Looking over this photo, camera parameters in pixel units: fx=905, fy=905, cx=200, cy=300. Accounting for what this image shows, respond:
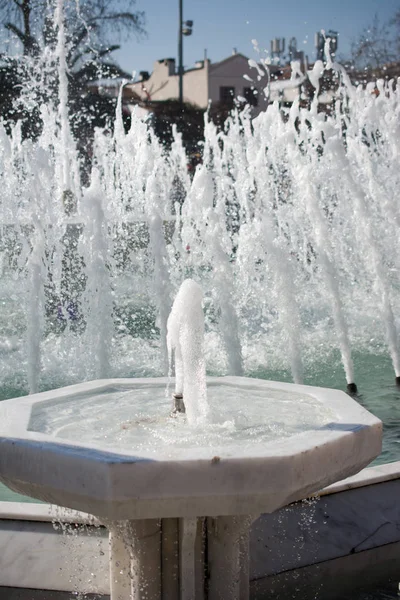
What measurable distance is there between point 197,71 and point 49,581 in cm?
4525

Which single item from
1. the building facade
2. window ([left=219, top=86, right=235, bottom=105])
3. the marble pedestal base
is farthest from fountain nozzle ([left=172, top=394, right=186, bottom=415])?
the building facade

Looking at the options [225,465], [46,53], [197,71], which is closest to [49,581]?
[225,465]

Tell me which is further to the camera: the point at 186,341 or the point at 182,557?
the point at 186,341

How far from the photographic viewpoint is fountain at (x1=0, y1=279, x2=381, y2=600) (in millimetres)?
2299

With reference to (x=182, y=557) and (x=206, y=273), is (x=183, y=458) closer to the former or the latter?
(x=182, y=557)

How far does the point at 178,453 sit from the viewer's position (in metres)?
Result: 2.34

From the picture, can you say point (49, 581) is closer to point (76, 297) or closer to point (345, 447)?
point (345, 447)

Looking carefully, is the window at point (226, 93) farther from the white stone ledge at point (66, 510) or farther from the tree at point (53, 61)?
the white stone ledge at point (66, 510)

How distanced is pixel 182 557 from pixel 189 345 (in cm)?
74

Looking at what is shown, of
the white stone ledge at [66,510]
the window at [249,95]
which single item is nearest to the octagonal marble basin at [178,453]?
the white stone ledge at [66,510]

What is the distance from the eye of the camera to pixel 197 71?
46562 mm

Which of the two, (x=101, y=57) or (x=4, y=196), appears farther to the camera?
(x=101, y=57)

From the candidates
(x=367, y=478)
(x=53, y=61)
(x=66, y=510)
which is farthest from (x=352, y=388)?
(x=53, y=61)

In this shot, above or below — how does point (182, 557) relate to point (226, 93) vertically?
below
